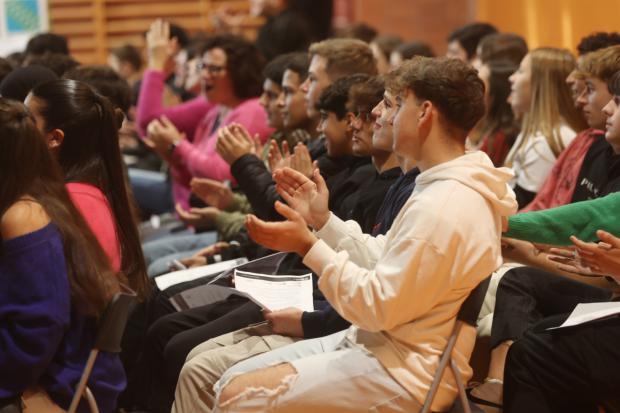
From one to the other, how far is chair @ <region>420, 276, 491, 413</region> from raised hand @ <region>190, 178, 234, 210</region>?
83.0 inches

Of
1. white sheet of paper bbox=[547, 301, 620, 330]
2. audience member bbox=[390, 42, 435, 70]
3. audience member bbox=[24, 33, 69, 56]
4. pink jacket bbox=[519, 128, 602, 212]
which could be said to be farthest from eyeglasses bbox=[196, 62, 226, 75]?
white sheet of paper bbox=[547, 301, 620, 330]

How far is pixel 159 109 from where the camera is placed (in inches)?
215

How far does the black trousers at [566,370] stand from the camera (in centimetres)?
229

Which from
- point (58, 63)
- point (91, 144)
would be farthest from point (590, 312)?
point (58, 63)

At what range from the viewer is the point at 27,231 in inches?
80.0

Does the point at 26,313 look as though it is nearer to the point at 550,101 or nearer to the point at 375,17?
the point at 550,101

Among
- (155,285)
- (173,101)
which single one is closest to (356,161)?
(155,285)

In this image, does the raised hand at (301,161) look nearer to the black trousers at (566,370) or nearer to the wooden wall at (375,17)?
the black trousers at (566,370)

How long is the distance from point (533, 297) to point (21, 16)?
7164 millimetres

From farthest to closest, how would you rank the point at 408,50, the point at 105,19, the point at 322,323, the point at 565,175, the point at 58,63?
the point at 105,19, the point at 408,50, the point at 58,63, the point at 565,175, the point at 322,323

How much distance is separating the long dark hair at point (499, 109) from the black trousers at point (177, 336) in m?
1.69

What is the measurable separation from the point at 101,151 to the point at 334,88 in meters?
1.00

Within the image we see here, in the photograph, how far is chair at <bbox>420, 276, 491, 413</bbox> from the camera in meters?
2.11

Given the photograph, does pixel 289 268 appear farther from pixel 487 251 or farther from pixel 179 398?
pixel 487 251
